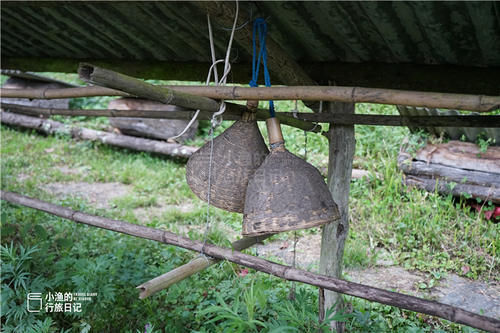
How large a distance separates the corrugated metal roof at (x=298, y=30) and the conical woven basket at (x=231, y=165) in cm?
52

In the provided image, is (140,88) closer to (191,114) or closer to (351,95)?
(351,95)

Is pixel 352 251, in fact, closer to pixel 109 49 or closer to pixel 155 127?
pixel 109 49

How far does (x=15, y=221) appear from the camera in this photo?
491 cm

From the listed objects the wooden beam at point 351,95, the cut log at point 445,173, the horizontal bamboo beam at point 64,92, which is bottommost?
the cut log at point 445,173

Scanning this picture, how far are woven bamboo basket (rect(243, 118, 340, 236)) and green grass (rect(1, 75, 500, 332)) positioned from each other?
475mm

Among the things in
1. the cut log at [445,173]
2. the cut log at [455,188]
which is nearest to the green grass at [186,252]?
the cut log at [455,188]

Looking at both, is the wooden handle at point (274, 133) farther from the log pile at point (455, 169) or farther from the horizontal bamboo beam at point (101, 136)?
the horizontal bamboo beam at point (101, 136)

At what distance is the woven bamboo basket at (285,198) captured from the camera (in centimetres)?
174

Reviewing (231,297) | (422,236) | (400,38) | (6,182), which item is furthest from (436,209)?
(6,182)

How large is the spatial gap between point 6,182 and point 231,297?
4328mm

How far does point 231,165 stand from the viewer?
2.00m

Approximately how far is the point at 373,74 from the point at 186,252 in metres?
2.52

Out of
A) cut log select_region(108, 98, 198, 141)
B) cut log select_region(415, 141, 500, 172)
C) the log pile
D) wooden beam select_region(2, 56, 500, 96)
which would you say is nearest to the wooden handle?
wooden beam select_region(2, 56, 500, 96)

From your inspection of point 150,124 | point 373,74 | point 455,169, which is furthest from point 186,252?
point 150,124
